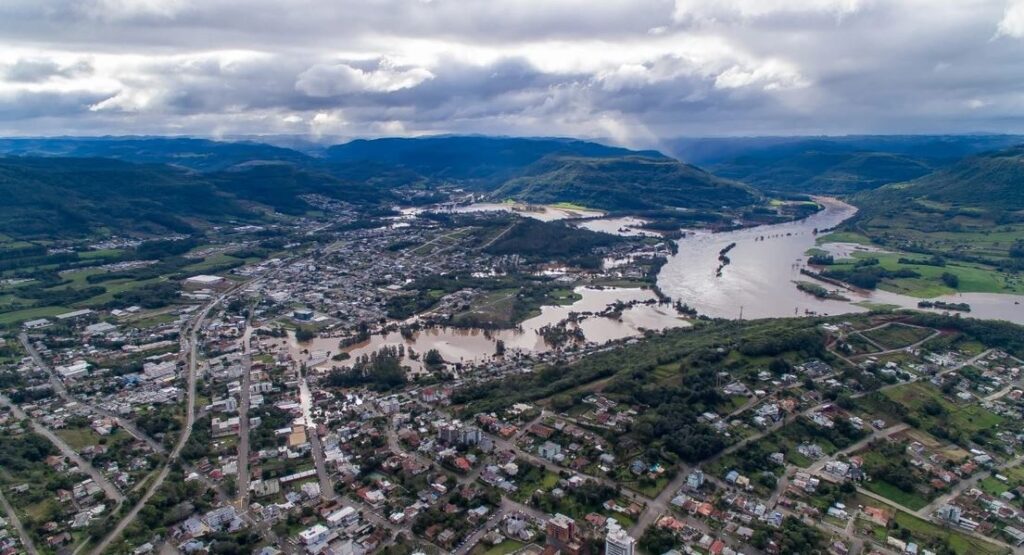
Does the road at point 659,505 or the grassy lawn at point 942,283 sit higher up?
the grassy lawn at point 942,283

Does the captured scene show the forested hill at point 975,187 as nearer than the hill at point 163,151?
Yes

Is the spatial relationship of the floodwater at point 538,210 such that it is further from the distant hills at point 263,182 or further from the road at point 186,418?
the road at point 186,418

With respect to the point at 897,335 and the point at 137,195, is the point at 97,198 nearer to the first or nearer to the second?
the point at 137,195

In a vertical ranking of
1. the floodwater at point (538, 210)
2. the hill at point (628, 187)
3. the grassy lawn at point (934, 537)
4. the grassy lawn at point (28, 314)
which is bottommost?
the grassy lawn at point (934, 537)

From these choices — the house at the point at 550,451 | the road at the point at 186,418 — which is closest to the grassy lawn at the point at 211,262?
the road at the point at 186,418

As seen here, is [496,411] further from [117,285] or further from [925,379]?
[117,285]

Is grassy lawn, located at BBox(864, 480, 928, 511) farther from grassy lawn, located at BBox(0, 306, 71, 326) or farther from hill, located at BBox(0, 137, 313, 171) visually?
hill, located at BBox(0, 137, 313, 171)

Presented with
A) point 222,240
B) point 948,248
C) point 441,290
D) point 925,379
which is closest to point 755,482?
point 925,379

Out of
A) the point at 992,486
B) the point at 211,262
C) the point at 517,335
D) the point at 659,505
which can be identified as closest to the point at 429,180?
the point at 211,262
